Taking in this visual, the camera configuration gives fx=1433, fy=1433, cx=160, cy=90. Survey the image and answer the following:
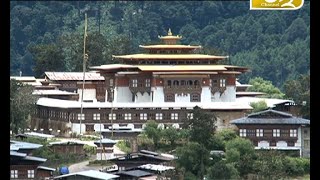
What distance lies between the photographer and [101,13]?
58.3 metres

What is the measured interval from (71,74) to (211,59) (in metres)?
5.40

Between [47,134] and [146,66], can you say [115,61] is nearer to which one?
[146,66]

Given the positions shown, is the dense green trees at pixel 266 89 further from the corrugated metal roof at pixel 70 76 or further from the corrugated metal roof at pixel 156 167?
the corrugated metal roof at pixel 156 167

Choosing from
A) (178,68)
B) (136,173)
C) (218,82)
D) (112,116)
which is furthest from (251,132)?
(136,173)

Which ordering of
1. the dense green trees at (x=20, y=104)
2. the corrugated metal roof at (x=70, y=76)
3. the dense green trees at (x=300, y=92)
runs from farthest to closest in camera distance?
the corrugated metal roof at (x=70, y=76)
the dense green trees at (x=300, y=92)
the dense green trees at (x=20, y=104)

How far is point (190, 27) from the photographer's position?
56938 millimetres

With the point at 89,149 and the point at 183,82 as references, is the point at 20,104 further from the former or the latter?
the point at 183,82

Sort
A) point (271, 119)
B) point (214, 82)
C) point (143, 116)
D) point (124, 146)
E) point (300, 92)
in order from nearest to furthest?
1. point (124, 146)
2. point (271, 119)
3. point (143, 116)
4. point (214, 82)
5. point (300, 92)

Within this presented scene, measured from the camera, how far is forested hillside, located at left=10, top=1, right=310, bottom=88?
51.6 metres

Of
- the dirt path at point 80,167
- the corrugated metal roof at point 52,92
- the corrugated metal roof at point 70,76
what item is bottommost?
the dirt path at point 80,167

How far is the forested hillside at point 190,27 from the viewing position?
Answer: 51.6m

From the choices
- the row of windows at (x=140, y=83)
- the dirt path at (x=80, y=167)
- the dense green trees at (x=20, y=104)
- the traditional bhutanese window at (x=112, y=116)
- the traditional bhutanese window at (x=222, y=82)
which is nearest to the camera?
the dirt path at (x=80, y=167)

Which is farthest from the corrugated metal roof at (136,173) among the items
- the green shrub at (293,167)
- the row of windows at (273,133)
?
the row of windows at (273,133)

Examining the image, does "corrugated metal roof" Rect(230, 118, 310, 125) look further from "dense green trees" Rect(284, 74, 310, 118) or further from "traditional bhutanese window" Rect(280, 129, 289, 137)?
"dense green trees" Rect(284, 74, 310, 118)
